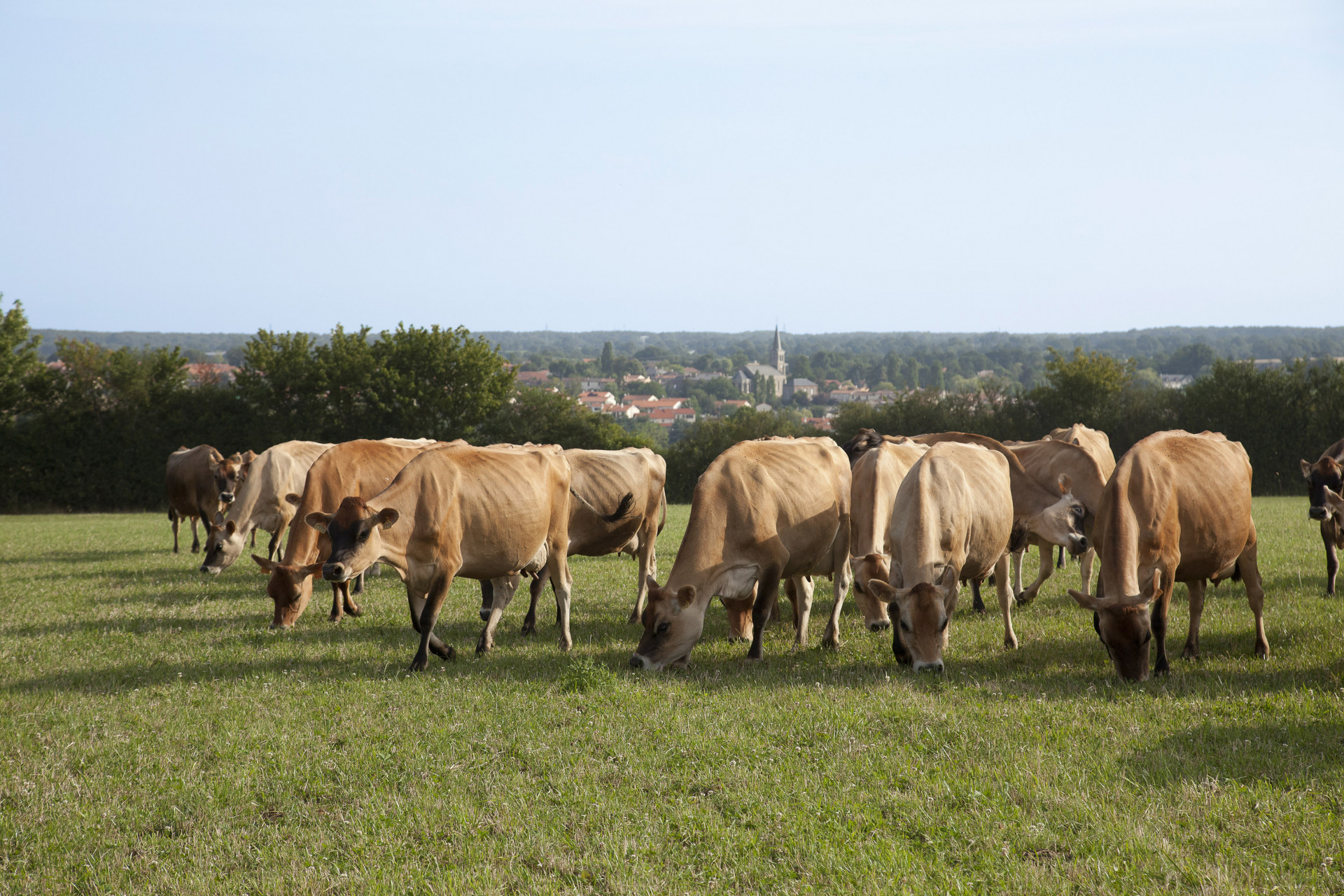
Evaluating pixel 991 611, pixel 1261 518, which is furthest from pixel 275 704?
pixel 1261 518

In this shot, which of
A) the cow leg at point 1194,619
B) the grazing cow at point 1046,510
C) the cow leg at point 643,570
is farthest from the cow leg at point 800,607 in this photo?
the cow leg at point 1194,619

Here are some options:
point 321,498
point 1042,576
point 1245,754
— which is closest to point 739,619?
point 1042,576

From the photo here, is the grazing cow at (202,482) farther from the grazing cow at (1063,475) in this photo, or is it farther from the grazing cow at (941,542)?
the grazing cow at (1063,475)

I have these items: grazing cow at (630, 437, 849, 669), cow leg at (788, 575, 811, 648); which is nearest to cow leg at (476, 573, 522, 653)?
grazing cow at (630, 437, 849, 669)

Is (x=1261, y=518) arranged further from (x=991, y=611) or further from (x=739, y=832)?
(x=739, y=832)

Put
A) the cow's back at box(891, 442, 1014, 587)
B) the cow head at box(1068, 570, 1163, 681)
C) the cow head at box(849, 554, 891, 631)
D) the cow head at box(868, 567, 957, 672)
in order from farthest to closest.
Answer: the cow head at box(849, 554, 891, 631) < the cow's back at box(891, 442, 1014, 587) < the cow head at box(868, 567, 957, 672) < the cow head at box(1068, 570, 1163, 681)

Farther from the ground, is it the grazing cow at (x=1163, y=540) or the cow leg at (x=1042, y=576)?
the grazing cow at (x=1163, y=540)

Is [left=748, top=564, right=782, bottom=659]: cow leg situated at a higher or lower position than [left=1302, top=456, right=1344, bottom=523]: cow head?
lower

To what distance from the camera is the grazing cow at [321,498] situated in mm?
10219

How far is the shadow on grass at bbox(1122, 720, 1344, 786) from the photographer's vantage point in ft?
18.2

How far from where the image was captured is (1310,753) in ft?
19.4

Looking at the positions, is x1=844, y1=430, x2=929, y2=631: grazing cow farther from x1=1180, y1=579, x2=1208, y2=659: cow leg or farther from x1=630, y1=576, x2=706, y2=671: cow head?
x1=1180, y1=579, x2=1208, y2=659: cow leg

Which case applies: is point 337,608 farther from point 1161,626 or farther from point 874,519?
point 1161,626

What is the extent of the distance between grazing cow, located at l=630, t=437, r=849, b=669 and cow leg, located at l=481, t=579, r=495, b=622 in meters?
2.40
